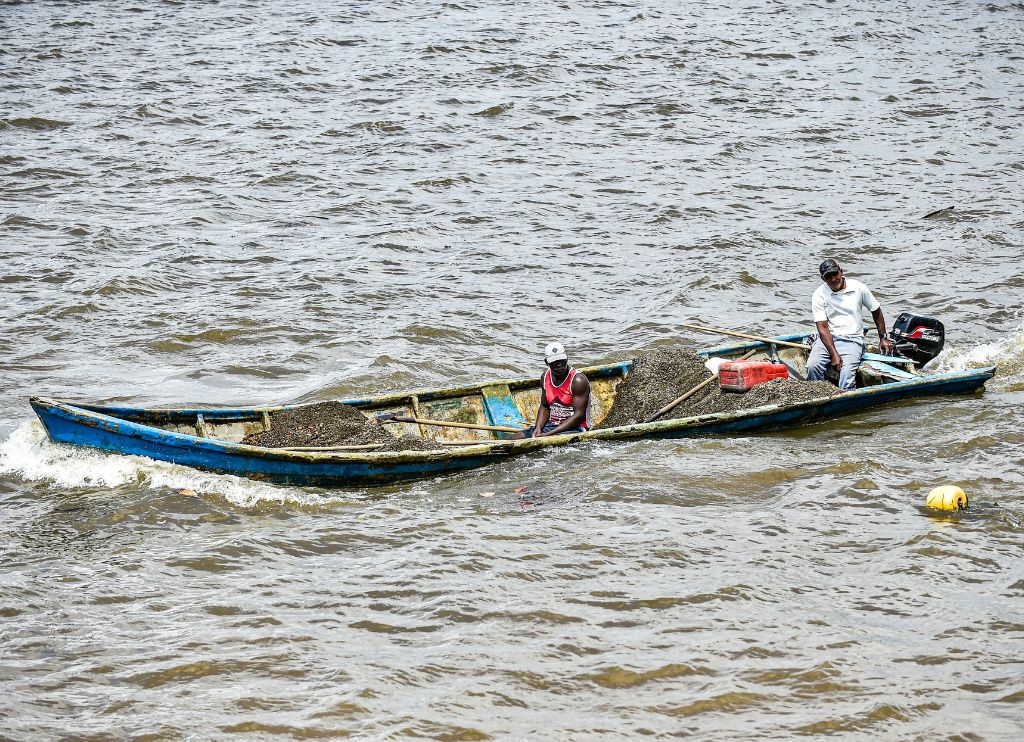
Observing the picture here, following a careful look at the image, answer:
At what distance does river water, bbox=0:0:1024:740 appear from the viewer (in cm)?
715

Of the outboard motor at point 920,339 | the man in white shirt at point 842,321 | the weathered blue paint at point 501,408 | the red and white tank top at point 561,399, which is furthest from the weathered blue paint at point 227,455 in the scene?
the outboard motor at point 920,339

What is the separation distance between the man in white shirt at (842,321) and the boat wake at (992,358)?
1.53 meters

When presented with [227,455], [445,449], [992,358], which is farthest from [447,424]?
→ [992,358]

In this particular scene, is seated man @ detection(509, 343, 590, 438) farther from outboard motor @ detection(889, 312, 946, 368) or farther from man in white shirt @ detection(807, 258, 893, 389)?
outboard motor @ detection(889, 312, 946, 368)

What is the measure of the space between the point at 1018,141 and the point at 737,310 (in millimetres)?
10328

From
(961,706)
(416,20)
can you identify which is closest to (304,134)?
(416,20)

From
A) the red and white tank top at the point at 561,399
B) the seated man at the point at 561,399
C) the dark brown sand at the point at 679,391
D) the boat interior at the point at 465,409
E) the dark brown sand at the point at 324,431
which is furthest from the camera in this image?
the dark brown sand at the point at 679,391

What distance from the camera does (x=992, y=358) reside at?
44.6 feet

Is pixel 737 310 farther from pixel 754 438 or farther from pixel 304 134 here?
pixel 304 134

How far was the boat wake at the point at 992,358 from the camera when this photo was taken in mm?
13031

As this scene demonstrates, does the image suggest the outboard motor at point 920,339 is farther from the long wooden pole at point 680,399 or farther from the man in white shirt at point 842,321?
the long wooden pole at point 680,399

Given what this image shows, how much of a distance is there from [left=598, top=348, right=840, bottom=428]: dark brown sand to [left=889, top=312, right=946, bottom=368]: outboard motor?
1582mm

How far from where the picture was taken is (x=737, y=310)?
1592cm

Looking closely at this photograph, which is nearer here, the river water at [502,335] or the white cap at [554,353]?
the river water at [502,335]
